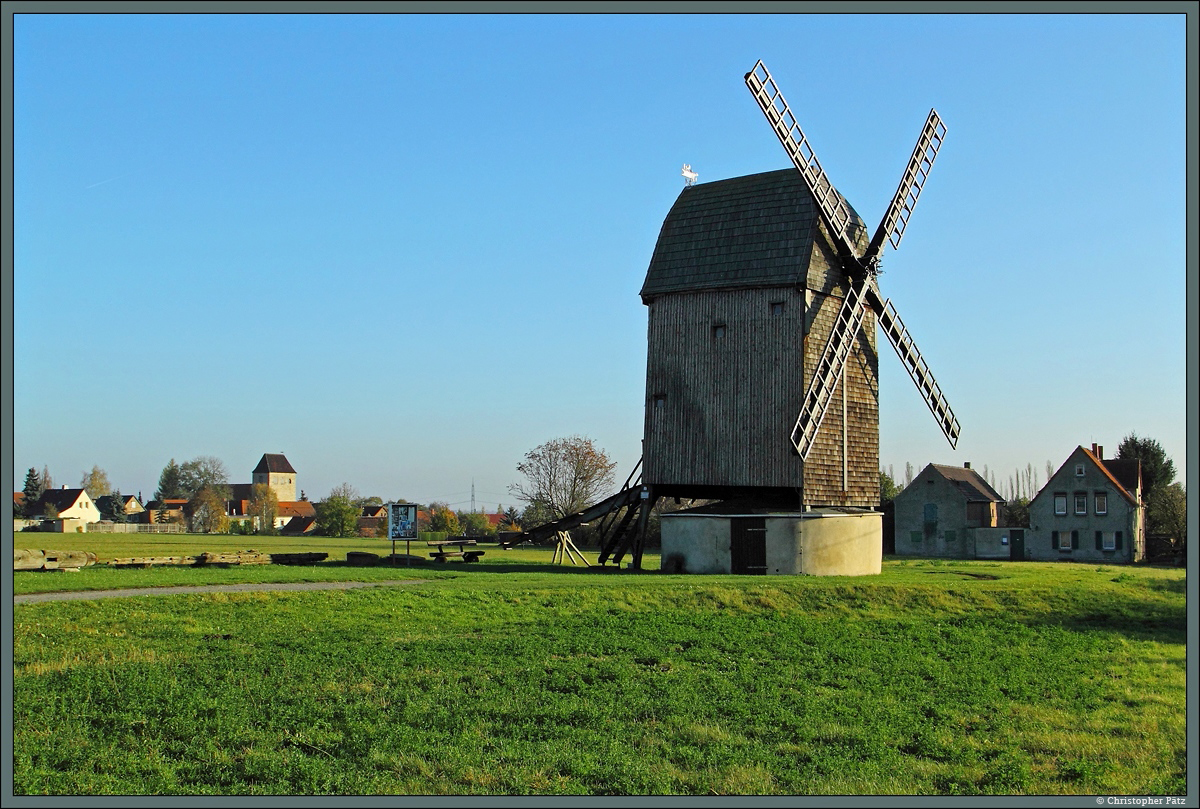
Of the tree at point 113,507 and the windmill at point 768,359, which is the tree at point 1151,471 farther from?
the tree at point 113,507

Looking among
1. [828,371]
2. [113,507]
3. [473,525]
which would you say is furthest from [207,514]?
[828,371]

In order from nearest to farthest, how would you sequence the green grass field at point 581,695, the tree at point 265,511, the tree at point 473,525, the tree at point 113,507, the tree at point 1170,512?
the green grass field at point 581,695
the tree at point 1170,512
the tree at point 473,525
the tree at point 265,511
the tree at point 113,507

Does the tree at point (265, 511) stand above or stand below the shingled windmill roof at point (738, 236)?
below

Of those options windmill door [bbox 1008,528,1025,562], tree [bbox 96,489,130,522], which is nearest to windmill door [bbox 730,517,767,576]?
windmill door [bbox 1008,528,1025,562]

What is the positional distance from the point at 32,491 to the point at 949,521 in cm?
9661

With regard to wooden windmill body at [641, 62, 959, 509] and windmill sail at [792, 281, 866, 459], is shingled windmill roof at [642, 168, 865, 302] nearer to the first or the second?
wooden windmill body at [641, 62, 959, 509]

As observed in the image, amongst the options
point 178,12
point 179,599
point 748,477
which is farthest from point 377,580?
point 178,12

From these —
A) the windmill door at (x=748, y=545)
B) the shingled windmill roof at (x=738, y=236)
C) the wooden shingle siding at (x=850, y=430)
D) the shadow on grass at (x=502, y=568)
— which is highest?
the shingled windmill roof at (x=738, y=236)

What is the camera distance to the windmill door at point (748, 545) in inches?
1315

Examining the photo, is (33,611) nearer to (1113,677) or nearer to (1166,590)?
(1113,677)

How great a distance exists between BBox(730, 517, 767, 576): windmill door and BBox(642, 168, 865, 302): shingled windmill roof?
7409 millimetres

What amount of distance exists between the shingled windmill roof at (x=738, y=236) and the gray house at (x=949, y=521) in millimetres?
34742

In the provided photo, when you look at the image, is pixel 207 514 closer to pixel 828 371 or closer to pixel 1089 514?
pixel 1089 514

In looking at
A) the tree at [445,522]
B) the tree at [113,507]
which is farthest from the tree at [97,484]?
the tree at [445,522]
